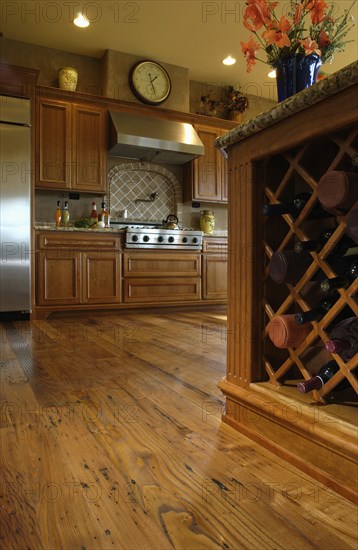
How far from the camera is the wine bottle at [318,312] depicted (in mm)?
901

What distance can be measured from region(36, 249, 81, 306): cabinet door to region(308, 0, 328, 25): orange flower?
321 centimetres

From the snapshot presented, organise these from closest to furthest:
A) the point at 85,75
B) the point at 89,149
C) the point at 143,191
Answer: the point at 89,149 → the point at 85,75 → the point at 143,191

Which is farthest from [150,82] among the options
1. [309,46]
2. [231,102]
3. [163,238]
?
[309,46]

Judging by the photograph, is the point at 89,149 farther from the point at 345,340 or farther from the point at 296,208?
the point at 345,340

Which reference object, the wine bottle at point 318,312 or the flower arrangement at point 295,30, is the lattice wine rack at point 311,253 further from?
the flower arrangement at point 295,30

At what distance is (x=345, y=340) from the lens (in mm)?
833

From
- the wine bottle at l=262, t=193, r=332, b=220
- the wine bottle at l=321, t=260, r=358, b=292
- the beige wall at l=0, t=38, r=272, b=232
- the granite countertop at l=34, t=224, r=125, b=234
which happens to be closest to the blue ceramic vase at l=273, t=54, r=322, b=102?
the wine bottle at l=262, t=193, r=332, b=220

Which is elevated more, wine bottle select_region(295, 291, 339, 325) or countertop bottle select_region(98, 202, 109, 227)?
countertop bottle select_region(98, 202, 109, 227)

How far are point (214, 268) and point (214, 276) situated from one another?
0.30 feet

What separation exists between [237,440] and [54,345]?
1632 millimetres

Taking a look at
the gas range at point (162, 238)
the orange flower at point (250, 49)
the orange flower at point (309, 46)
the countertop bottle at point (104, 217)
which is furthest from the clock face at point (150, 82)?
the orange flower at point (309, 46)

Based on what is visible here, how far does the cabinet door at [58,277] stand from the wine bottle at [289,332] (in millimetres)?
3205

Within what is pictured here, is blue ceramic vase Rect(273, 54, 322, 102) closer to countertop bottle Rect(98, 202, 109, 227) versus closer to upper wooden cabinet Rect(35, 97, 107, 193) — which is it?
upper wooden cabinet Rect(35, 97, 107, 193)

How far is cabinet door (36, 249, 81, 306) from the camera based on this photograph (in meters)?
3.79
